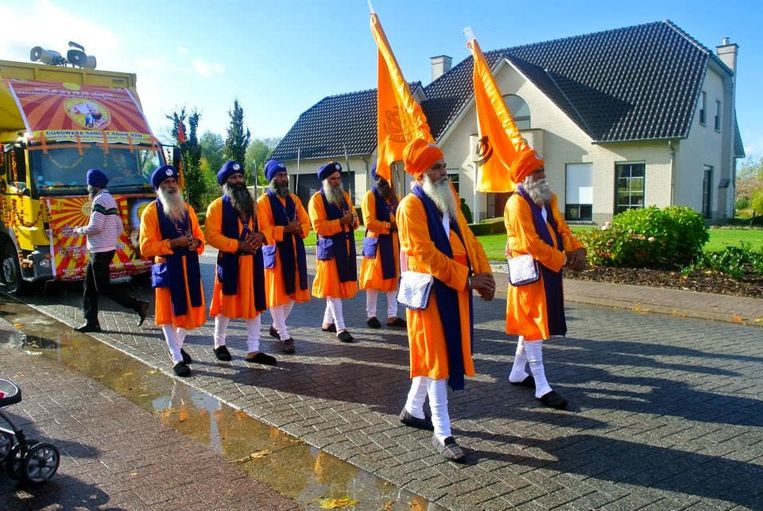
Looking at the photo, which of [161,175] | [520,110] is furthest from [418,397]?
[520,110]

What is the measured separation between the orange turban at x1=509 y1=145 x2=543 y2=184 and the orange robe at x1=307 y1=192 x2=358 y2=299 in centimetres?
287

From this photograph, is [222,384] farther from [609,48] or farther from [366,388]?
[609,48]

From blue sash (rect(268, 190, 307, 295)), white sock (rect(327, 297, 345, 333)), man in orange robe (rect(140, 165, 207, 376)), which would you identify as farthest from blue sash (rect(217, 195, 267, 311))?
white sock (rect(327, 297, 345, 333))

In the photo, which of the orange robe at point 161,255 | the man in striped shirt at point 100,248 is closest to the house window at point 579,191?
the man in striped shirt at point 100,248

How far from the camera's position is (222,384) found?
614cm

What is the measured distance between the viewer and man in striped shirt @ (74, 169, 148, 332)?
8.30 meters

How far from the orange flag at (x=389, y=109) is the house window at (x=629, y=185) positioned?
18.2 metres

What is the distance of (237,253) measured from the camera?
6.70 m

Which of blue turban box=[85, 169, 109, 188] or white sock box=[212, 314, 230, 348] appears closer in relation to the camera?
white sock box=[212, 314, 230, 348]

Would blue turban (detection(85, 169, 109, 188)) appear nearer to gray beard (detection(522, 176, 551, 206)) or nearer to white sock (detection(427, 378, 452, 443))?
gray beard (detection(522, 176, 551, 206))

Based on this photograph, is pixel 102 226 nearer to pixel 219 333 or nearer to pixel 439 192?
pixel 219 333

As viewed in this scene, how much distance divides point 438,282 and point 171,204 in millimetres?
3185

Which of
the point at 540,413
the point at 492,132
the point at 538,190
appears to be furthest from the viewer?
the point at 492,132

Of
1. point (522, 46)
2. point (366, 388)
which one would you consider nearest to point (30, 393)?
point (366, 388)
